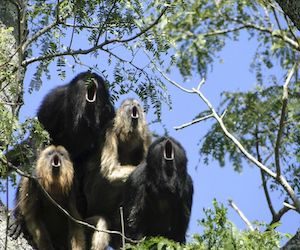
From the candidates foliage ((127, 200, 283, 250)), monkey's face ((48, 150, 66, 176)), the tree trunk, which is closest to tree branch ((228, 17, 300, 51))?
monkey's face ((48, 150, 66, 176))

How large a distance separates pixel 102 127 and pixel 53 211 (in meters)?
1.25

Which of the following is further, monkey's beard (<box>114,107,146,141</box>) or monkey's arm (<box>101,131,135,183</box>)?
monkey's beard (<box>114,107,146,141</box>)

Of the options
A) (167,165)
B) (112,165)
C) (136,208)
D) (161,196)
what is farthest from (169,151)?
(112,165)

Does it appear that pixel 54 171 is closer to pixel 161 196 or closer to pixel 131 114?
pixel 161 196

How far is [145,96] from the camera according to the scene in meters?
6.98

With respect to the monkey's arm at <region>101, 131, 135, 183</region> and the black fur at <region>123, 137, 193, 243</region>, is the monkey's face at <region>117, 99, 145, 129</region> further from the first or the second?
the black fur at <region>123, 137, 193, 243</region>

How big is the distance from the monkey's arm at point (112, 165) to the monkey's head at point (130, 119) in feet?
0.45

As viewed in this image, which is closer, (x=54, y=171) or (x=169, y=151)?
(x=54, y=171)

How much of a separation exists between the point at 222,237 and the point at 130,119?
10.5 feet

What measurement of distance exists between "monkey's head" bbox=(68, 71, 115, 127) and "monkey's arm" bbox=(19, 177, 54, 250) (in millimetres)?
1089

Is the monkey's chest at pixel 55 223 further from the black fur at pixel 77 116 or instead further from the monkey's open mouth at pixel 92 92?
the monkey's open mouth at pixel 92 92

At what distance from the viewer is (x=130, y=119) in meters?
8.95

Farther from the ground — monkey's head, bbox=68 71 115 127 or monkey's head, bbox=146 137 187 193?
monkey's head, bbox=68 71 115 127

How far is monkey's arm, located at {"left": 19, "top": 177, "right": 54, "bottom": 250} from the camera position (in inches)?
300
